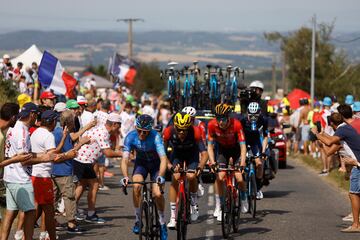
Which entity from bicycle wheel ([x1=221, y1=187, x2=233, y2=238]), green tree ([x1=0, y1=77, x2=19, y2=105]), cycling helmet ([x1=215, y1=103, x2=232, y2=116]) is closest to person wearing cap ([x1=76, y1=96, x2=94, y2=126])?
cycling helmet ([x1=215, y1=103, x2=232, y2=116])

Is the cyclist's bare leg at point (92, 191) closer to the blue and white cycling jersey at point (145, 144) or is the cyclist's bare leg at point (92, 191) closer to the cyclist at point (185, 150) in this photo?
the cyclist at point (185, 150)

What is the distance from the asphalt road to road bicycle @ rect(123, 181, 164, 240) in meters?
1.54

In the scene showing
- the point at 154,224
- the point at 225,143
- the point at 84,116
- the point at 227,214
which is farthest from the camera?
the point at 84,116

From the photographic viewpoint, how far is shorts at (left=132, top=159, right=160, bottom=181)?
13.3 meters

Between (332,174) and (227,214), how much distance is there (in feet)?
39.3

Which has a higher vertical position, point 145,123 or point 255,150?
point 145,123

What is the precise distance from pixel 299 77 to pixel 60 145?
64690 millimetres

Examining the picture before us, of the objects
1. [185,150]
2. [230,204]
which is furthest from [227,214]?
[185,150]

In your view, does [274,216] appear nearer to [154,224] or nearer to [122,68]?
[154,224]

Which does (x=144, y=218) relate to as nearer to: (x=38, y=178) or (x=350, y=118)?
(x=38, y=178)

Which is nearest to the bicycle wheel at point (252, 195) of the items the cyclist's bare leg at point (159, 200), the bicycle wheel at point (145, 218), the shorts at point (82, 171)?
the shorts at point (82, 171)

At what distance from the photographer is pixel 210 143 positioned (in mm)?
15477

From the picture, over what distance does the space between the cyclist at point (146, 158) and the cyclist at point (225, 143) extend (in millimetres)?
1652

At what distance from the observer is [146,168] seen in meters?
13.4
